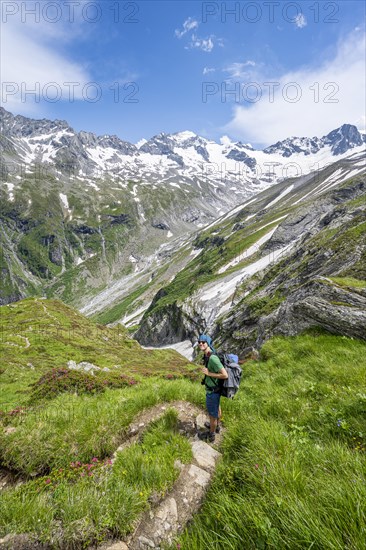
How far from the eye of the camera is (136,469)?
4.89 meters

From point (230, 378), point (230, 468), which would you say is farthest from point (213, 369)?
point (230, 468)

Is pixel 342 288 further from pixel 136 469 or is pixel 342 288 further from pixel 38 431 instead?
pixel 38 431

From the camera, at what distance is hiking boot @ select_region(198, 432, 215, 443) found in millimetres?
6453

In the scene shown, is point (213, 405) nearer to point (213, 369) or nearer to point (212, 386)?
point (212, 386)

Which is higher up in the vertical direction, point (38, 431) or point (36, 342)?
point (38, 431)

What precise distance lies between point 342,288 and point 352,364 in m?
8.23

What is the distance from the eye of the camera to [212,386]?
7.27 meters

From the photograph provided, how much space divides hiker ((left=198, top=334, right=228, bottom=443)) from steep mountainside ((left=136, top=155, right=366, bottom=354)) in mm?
8042

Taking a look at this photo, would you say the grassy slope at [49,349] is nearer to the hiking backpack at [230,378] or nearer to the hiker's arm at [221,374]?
the hiker's arm at [221,374]

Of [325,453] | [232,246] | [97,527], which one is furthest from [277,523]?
[232,246]

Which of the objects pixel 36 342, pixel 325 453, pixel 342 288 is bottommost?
pixel 36 342

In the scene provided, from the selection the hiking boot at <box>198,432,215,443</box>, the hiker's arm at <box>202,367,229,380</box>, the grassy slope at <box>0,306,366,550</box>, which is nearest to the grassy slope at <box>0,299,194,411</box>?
the grassy slope at <box>0,306,366,550</box>

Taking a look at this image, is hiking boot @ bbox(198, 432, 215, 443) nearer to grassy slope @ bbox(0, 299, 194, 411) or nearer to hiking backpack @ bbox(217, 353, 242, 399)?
hiking backpack @ bbox(217, 353, 242, 399)

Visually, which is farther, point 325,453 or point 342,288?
point 342,288
